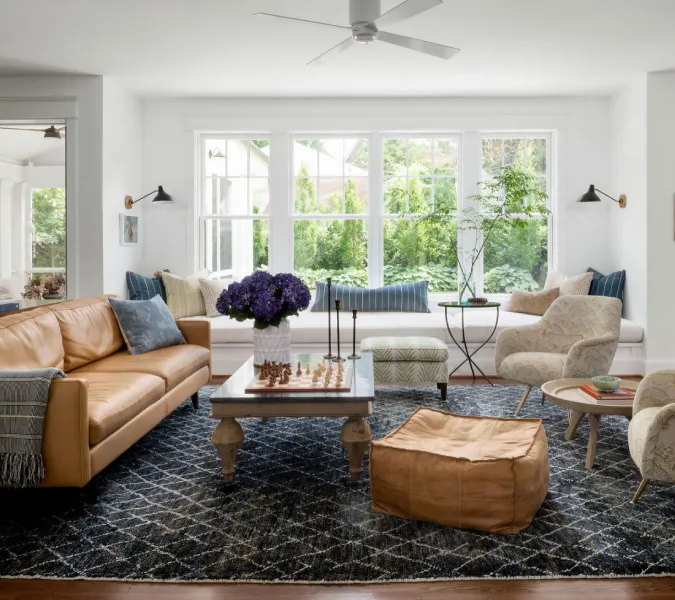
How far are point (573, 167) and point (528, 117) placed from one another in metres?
0.69

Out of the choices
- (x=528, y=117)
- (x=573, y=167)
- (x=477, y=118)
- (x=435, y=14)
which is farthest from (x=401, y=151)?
(x=435, y=14)

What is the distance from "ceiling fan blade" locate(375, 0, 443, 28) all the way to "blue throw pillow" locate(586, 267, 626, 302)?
3779mm

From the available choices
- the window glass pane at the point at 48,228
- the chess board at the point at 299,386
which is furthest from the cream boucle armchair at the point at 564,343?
the window glass pane at the point at 48,228

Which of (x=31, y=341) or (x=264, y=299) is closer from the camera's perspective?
(x=31, y=341)

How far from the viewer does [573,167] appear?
6.73m

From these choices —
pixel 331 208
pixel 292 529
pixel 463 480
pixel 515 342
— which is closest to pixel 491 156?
pixel 331 208

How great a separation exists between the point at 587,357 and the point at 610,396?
2.12 feet

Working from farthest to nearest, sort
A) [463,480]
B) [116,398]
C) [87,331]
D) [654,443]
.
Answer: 1. [87,331]
2. [116,398]
3. [654,443]
4. [463,480]

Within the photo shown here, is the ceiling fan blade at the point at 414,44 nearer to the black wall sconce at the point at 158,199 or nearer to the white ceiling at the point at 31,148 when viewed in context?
the black wall sconce at the point at 158,199

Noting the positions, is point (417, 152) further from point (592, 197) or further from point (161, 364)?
point (161, 364)

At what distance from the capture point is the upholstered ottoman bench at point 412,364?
16.5ft

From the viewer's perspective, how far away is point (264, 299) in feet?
12.5

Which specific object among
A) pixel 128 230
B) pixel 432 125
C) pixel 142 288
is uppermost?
pixel 432 125

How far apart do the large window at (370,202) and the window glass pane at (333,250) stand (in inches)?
0.4
